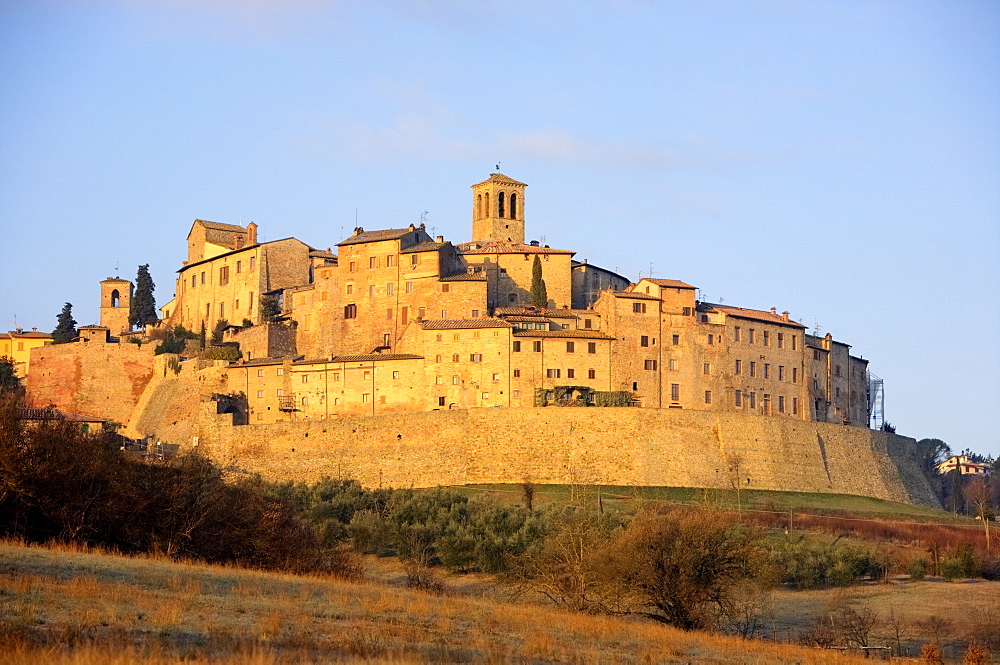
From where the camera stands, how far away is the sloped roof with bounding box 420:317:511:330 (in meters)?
71.2

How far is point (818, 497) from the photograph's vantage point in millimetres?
69438

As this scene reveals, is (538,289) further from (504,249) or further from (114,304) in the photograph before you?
(114,304)

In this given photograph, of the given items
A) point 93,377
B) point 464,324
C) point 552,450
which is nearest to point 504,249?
point 464,324

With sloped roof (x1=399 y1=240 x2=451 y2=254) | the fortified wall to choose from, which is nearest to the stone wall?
the fortified wall

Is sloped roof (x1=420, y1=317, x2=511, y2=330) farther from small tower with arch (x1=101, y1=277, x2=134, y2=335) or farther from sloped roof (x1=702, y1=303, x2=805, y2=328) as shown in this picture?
small tower with arch (x1=101, y1=277, x2=134, y2=335)

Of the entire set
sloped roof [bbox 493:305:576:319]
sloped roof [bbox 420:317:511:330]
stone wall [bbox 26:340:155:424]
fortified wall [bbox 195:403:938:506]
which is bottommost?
fortified wall [bbox 195:403:938:506]

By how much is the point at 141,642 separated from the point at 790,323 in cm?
6208

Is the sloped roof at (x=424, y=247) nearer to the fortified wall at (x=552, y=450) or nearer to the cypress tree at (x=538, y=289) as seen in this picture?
the cypress tree at (x=538, y=289)

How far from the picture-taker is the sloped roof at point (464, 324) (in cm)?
7119

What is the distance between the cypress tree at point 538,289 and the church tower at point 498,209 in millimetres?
11254

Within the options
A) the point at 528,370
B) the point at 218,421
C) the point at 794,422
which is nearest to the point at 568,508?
the point at 528,370

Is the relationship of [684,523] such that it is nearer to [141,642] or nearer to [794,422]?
[141,642]

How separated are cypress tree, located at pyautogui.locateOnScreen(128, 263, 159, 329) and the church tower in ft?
76.5

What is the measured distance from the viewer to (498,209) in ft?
300
